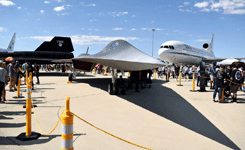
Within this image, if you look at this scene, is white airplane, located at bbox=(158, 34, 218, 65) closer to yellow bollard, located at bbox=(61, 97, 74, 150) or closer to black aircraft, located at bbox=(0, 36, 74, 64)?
black aircraft, located at bbox=(0, 36, 74, 64)

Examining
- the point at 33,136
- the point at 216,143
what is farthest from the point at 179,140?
the point at 33,136

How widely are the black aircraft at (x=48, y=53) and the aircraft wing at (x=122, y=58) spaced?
49.9 feet

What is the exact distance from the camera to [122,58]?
270 inches

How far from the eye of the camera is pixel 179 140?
3576 mm

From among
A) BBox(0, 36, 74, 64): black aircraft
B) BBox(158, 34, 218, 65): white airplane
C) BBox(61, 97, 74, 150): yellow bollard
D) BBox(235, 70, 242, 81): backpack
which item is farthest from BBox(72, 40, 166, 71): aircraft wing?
BBox(158, 34, 218, 65): white airplane

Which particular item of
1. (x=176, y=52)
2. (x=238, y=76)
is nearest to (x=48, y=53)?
(x=176, y=52)

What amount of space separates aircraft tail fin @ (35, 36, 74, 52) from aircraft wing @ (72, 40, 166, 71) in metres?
16.8

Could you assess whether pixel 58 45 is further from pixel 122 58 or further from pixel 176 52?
pixel 122 58

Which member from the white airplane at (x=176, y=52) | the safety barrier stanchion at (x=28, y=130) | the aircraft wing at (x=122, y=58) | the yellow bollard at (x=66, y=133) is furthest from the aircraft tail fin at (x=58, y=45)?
the yellow bollard at (x=66, y=133)

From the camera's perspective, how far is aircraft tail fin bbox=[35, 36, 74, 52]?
24.0m

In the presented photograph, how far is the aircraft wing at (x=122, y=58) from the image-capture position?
635 centimetres

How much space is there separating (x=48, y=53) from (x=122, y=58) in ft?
61.1

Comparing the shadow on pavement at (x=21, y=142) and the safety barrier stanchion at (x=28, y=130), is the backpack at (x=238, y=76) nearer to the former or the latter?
the shadow on pavement at (x=21, y=142)

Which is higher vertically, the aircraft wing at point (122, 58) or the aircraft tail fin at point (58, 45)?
the aircraft tail fin at point (58, 45)
